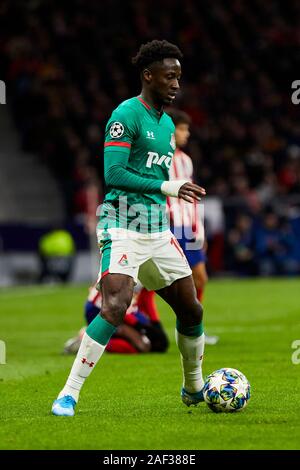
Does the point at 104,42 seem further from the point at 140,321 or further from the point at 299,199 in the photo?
the point at 140,321

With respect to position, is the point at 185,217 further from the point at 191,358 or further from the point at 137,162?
the point at 137,162

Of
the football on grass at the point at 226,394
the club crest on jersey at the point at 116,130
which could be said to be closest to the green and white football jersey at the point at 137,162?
the club crest on jersey at the point at 116,130

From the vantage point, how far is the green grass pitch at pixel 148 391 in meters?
6.21

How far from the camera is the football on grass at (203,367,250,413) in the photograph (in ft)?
23.7

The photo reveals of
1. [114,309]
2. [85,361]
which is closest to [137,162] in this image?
[114,309]

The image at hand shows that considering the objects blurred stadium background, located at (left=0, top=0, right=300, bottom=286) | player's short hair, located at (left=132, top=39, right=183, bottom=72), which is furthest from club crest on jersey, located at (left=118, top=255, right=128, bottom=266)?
blurred stadium background, located at (left=0, top=0, right=300, bottom=286)

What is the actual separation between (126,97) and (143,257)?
20.9m

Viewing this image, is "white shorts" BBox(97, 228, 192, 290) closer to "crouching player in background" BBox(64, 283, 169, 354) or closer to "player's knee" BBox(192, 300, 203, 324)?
"player's knee" BBox(192, 300, 203, 324)

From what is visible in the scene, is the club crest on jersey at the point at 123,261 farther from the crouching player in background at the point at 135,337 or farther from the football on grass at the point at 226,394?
the crouching player in background at the point at 135,337

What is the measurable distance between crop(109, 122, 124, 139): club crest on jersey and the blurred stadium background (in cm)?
1620

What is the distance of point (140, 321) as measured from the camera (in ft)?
Result: 38.3

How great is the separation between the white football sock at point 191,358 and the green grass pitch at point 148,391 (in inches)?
6.9

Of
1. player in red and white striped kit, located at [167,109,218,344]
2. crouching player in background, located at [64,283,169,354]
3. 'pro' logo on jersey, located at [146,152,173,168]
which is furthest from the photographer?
player in red and white striped kit, located at [167,109,218,344]
